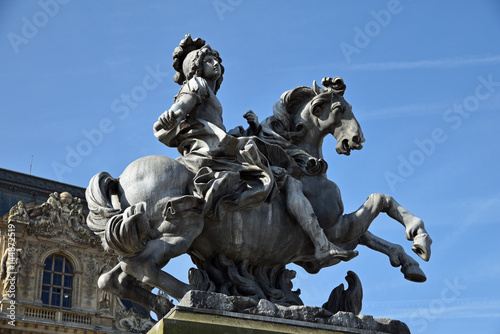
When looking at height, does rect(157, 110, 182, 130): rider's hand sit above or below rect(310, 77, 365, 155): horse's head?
below

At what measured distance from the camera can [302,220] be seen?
19.5 feet

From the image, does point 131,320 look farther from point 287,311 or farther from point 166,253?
point 287,311

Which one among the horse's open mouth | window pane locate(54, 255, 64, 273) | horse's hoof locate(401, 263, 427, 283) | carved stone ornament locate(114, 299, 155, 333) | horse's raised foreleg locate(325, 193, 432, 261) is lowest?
horse's hoof locate(401, 263, 427, 283)

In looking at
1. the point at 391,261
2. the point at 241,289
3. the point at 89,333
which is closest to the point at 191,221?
the point at 241,289

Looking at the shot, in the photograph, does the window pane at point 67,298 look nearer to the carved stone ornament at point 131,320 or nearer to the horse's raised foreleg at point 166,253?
the carved stone ornament at point 131,320

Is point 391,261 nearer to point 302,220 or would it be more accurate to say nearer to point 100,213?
point 302,220

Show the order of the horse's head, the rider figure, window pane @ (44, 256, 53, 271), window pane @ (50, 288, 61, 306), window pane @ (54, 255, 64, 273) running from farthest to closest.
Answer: window pane @ (54, 255, 64, 273) → window pane @ (44, 256, 53, 271) → window pane @ (50, 288, 61, 306) → the horse's head → the rider figure

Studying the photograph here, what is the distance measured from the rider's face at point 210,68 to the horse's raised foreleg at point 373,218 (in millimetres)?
1566

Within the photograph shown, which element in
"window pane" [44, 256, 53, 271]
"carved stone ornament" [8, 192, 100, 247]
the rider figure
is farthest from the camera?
"window pane" [44, 256, 53, 271]

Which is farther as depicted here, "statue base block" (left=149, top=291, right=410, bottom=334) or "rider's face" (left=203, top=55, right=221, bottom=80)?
"rider's face" (left=203, top=55, right=221, bottom=80)

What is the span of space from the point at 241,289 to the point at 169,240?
2.14 ft

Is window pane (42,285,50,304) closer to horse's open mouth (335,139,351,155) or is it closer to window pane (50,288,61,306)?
window pane (50,288,61,306)

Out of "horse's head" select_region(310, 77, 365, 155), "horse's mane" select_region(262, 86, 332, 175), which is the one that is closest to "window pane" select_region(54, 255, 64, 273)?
"horse's mane" select_region(262, 86, 332, 175)

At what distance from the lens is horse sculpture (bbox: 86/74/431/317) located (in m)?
5.65
